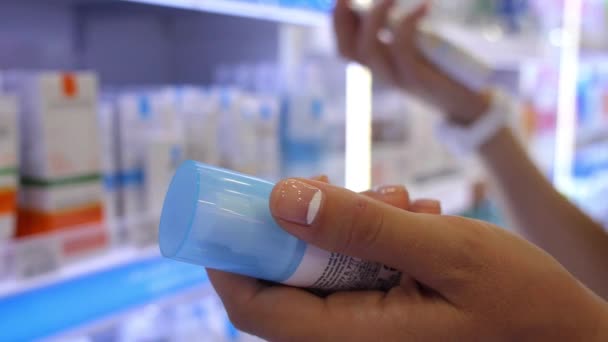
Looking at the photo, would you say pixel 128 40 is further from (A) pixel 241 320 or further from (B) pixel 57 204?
(A) pixel 241 320

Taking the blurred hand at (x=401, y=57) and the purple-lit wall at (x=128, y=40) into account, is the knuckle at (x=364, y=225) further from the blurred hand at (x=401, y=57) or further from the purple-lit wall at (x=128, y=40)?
the purple-lit wall at (x=128, y=40)

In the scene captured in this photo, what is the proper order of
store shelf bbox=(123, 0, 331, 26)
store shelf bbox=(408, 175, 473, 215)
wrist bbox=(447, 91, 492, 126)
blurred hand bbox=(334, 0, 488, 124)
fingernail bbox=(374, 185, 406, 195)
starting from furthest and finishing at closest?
store shelf bbox=(408, 175, 473, 215)
wrist bbox=(447, 91, 492, 126)
blurred hand bbox=(334, 0, 488, 124)
store shelf bbox=(123, 0, 331, 26)
fingernail bbox=(374, 185, 406, 195)

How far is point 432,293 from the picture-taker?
402mm

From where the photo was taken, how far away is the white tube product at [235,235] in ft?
1.16

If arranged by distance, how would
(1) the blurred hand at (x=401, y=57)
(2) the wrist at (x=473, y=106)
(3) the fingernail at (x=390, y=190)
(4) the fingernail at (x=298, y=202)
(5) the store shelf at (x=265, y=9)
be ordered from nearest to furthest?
(4) the fingernail at (x=298, y=202)
(3) the fingernail at (x=390, y=190)
(5) the store shelf at (x=265, y=9)
(1) the blurred hand at (x=401, y=57)
(2) the wrist at (x=473, y=106)

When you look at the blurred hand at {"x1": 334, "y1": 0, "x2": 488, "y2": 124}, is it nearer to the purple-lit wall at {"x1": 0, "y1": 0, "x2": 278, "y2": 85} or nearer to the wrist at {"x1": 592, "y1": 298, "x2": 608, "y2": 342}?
the purple-lit wall at {"x1": 0, "y1": 0, "x2": 278, "y2": 85}

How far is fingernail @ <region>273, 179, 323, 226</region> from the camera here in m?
0.35

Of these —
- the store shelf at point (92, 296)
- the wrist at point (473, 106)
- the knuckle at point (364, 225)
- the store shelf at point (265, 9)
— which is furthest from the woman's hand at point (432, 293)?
the wrist at point (473, 106)

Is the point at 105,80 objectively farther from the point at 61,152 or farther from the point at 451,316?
the point at 451,316

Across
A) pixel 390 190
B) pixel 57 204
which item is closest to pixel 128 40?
pixel 57 204

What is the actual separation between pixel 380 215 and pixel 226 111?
0.62m

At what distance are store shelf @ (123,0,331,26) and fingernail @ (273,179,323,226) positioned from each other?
500 millimetres

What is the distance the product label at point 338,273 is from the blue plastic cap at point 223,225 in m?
0.01

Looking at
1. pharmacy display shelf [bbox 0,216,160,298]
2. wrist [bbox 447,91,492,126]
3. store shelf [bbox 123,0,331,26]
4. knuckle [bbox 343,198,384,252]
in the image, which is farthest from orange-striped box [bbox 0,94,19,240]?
wrist [bbox 447,91,492,126]
